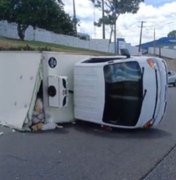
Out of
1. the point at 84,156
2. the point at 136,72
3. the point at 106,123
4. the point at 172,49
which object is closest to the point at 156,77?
the point at 136,72

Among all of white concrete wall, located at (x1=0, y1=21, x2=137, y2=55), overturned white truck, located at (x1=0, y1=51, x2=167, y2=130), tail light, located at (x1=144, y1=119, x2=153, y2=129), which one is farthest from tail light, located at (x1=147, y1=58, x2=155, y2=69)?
white concrete wall, located at (x1=0, y1=21, x2=137, y2=55)

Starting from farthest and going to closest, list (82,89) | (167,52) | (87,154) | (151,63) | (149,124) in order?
1. (167,52)
2. (82,89)
3. (149,124)
4. (151,63)
5. (87,154)

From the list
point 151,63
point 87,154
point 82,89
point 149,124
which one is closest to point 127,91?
A: point 151,63

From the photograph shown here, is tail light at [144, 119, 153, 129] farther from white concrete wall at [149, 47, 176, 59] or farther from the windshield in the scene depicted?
white concrete wall at [149, 47, 176, 59]

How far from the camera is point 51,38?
64188 mm

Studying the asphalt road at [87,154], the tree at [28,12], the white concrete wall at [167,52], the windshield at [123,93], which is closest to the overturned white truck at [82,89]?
the windshield at [123,93]

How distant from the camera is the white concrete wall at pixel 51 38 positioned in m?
56.2

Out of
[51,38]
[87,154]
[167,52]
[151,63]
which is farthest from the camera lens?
[167,52]

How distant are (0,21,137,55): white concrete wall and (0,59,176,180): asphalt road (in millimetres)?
46848

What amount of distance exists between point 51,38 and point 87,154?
56983mm

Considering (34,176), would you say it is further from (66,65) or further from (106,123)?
(66,65)

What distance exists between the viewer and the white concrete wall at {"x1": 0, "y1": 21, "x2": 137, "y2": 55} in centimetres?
5625

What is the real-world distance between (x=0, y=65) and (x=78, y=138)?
3.25 meters

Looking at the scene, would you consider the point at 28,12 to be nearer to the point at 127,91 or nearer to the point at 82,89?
the point at 82,89
